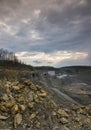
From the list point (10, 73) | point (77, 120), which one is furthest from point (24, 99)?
point (10, 73)

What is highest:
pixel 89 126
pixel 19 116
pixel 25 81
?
pixel 25 81

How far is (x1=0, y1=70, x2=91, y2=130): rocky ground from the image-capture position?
13119mm

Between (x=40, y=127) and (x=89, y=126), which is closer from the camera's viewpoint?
(x=40, y=127)

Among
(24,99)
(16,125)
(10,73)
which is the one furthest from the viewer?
(10,73)

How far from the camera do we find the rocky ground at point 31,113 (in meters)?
13.1

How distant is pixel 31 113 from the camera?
45.6 feet

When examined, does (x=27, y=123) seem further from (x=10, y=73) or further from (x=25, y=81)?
(x=10, y=73)

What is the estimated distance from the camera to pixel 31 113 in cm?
1391

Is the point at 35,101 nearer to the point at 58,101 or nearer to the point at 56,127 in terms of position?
the point at 56,127

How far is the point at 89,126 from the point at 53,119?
2.54 metres

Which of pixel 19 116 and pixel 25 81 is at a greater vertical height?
pixel 25 81

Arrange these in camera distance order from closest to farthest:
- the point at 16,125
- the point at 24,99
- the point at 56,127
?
1. the point at 16,125
2. the point at 56,127
3. the point at 24,99

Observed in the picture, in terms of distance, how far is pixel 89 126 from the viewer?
14.9m

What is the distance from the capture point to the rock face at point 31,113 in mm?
13123
